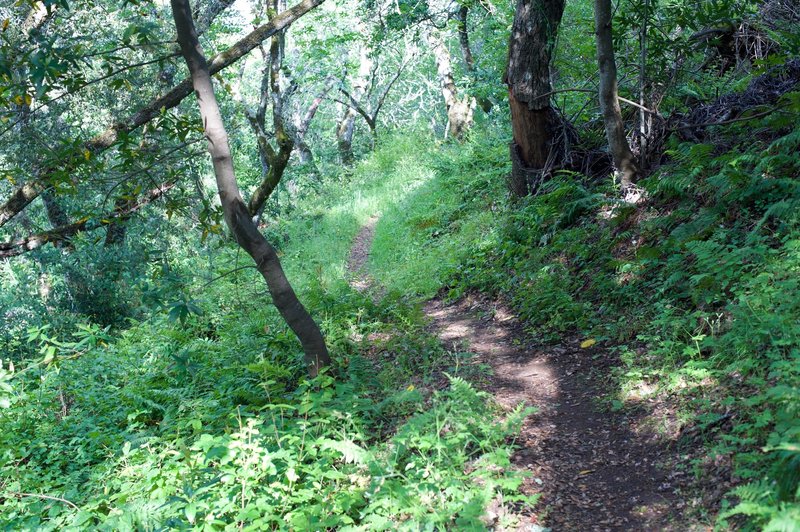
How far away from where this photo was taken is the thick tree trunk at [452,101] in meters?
18.9

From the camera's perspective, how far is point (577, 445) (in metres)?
4.55

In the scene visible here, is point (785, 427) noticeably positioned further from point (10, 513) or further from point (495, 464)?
point (10, 513)

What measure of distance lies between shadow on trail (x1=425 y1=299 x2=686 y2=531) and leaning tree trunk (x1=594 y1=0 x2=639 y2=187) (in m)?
2.72

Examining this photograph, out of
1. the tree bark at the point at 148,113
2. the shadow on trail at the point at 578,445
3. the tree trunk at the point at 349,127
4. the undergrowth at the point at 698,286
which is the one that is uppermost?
the tree trunk at the point at 349,127

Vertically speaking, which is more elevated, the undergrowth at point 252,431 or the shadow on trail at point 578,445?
the undergrowth at point 252,431

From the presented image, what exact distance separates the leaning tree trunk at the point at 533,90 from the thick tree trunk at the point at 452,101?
9467 millimetres

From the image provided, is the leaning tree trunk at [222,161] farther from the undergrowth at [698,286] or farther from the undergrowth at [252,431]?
the undergrowth at [698,286]

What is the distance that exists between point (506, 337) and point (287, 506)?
3.75 metres

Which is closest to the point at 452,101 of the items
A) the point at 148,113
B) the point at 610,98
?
the point at 610,98

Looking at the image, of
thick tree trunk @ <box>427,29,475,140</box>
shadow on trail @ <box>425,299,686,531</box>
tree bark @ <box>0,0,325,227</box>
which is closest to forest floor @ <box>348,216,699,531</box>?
shadow on trail @ <box>425,299,686,531</box>

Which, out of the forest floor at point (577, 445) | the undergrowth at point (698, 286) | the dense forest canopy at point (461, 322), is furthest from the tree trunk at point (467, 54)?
the forest floor at point (577, 445)

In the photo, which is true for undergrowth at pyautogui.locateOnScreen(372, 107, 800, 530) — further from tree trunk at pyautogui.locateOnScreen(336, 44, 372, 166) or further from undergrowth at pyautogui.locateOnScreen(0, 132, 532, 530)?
tree trunk at pyautogui.locateOnScreen(336, 44, 372, 166)

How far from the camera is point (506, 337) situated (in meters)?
7.04

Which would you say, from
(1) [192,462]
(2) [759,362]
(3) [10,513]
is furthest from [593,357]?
(3) [10,513]
